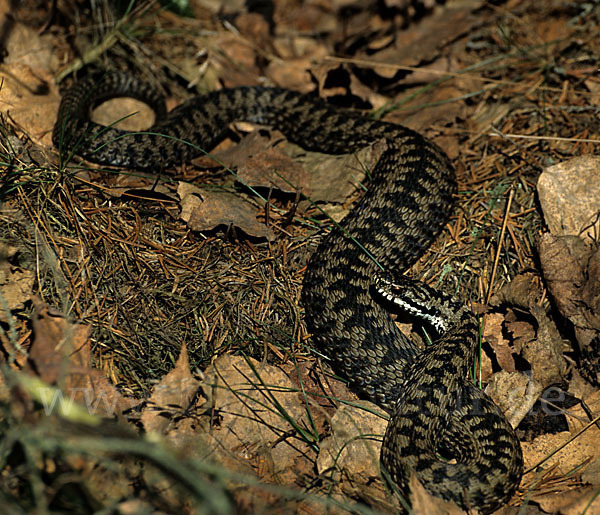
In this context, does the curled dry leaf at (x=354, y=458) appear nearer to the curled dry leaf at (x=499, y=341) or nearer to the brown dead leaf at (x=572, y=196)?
the curled dry leaf at (x=499, y=341)

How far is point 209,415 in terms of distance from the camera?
3.68m

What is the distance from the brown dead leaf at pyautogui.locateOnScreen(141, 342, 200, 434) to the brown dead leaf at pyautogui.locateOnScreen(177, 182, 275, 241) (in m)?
1.46

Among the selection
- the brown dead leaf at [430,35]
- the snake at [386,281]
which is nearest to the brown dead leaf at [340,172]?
the snake at [386,281]

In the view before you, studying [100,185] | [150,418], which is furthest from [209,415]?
[100,185]

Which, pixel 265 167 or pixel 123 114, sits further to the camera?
pixel 123 114

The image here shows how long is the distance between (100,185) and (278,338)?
211 centimetres

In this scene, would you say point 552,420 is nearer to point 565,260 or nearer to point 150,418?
point 565,260

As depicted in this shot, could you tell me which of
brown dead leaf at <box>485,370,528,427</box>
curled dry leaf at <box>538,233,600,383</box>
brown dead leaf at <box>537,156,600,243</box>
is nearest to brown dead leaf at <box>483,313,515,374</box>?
brown dead leaf at <box>485,370,528,427</box>

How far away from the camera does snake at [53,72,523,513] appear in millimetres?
3861

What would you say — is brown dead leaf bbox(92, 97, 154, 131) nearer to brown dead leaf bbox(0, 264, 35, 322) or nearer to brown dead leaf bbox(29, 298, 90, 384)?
brown dead leaf bbox(0, 264, 35, 322)

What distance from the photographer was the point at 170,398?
3510mm

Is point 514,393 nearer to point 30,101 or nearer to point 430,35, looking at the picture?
point 430,35

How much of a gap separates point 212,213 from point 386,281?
1706 mm

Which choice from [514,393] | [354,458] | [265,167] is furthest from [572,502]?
[265,167]
